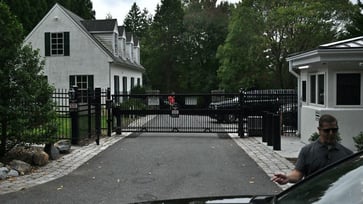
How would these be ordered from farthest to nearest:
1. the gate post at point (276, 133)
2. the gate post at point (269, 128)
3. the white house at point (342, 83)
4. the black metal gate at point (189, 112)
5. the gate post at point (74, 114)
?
the black metal gate at point (189, 112) → the gate post at point (269, 128) → the gate post at point (74, 114) → the gate post at point (276, 133) → the white house at point (342, 83)

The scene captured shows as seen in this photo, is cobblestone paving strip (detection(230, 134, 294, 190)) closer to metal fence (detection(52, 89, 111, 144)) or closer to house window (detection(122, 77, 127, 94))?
metal fence (detection(52, 89, 111, 144))

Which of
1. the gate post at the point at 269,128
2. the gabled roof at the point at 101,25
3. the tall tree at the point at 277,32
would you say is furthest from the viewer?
the tall tree at the point at 277,32

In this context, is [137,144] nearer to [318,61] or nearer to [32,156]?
[32,156]

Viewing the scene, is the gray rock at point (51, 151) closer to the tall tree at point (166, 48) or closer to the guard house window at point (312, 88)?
the guard house window at point (312, 88)

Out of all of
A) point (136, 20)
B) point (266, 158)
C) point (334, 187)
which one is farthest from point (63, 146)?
point (136, 20)

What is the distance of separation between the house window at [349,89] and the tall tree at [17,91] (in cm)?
824

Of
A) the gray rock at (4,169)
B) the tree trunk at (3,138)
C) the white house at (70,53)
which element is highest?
the white house at (70,53)

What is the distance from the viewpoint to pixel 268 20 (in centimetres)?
3841

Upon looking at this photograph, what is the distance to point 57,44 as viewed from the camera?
32.2 meters

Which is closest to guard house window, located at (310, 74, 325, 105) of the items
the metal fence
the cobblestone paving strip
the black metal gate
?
the cobblestone paving strip

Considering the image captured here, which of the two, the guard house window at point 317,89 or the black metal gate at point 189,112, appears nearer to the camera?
the guard house window at point 317,89

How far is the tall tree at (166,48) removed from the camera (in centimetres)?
5578

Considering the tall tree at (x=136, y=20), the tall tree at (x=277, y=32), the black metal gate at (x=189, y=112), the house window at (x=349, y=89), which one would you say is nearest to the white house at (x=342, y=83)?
the house window at (x=349, y=89)

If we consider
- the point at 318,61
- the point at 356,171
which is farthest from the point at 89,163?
the point at 356,171
